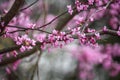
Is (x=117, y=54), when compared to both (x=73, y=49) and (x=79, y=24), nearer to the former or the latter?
(x=73, y=49)

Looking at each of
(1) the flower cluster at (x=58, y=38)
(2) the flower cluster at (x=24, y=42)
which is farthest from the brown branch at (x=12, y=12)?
(1) the flower cluster at (x=58, y=38)

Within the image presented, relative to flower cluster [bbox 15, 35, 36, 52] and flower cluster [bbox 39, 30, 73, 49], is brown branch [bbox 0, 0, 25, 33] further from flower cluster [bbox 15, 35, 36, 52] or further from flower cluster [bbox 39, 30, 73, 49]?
flower cluster [bbox 39, 30, 73, 49]

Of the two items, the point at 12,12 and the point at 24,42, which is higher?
the point at 12,12

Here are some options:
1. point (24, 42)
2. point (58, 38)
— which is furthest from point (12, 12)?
point (58, 38)

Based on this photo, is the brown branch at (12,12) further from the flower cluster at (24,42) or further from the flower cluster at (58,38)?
the flower cluster at (58,38)

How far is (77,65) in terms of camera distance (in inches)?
316

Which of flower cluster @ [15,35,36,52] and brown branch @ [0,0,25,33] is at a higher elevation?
brown branch @ [0,0,25,33]

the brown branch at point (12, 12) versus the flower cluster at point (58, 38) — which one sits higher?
the brown branch at point (12, 12)

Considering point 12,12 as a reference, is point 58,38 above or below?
below

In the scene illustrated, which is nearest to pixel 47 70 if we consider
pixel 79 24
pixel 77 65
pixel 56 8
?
pixel 77 65

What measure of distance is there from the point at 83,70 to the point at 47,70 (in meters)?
0.78

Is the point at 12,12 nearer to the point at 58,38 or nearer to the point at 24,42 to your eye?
the point at 24,42

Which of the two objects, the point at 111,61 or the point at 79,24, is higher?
the point at 79,24

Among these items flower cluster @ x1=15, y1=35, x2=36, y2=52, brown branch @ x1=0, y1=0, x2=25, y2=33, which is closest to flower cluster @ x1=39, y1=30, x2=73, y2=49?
flower cluster @ x1=15, y1=35, x2=36, y2=52
